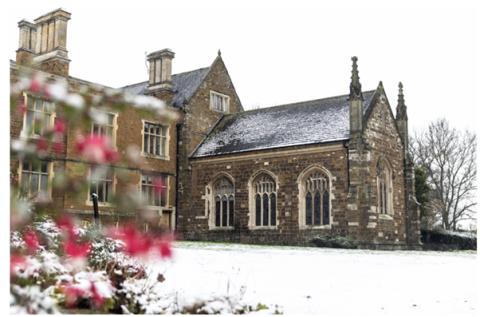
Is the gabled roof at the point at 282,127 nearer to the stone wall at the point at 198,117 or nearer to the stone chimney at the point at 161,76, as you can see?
the stone wall at the point at 198,117

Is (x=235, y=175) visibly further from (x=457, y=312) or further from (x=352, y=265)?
(x=457, y=312)

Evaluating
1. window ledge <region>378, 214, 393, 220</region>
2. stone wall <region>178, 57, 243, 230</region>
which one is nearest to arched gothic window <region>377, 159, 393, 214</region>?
window ledge <region>378, 214, 393, 220</region>

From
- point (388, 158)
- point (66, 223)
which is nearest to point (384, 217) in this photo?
point (388, 158)

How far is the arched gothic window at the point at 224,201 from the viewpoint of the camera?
24.4 metres

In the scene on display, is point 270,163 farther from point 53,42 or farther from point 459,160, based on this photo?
point 53,42

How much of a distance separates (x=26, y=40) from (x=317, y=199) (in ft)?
50.0

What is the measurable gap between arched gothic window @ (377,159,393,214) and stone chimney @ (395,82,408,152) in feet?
8.18

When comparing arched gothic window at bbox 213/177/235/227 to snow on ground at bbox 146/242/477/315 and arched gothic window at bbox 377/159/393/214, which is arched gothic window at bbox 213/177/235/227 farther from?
snow on ground at bbox 146/242/477/315

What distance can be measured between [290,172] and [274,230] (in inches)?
105

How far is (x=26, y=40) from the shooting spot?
23.8 meters

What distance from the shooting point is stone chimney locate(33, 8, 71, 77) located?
21844 mm

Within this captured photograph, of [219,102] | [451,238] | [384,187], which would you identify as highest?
[219,102]

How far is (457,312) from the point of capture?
6465 mm

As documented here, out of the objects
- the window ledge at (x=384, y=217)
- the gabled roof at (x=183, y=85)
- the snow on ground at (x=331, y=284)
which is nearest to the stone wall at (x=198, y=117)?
the gabled roof at (x=183, y=85)
